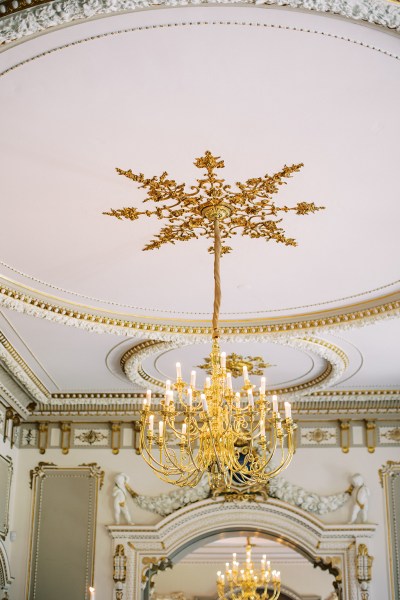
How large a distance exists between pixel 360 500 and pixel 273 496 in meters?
1.06

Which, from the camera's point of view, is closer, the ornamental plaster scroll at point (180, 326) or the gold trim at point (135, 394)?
the ornamental plaster scroll at point (180, 326)

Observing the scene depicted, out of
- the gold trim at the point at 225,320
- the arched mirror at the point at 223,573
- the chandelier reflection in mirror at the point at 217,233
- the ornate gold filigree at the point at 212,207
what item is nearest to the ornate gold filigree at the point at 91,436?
the gold trim at the point at 225,320

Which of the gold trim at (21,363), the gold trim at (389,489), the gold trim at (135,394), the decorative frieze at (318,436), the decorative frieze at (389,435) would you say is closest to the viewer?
the gold trim at (21,363)

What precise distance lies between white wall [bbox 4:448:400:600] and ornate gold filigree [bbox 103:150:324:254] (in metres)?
5.11

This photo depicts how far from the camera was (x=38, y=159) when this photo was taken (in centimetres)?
499

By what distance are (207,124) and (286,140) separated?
1.60 ft

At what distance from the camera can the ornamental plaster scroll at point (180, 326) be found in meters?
→ 7.29

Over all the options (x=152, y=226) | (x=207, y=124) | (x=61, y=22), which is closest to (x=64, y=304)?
(x=152, y=226)

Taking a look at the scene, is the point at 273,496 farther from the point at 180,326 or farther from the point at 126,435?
the point at 180,326

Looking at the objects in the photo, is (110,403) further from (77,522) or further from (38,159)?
(38,159)

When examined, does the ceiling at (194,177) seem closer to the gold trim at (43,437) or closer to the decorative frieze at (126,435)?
the decorative frieze at (126,435)

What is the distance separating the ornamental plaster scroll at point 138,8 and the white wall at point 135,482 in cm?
747

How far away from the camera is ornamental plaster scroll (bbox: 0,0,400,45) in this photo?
12.2ft

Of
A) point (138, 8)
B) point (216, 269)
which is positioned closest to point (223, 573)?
point (216, 269)
